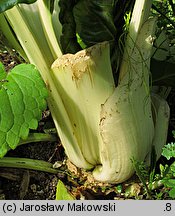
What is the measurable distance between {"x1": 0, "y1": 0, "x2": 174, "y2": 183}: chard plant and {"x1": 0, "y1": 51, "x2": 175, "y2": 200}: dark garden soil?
42 millimetres

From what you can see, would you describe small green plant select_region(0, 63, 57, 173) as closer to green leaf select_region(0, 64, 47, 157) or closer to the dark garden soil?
green leaf select_region(0, 64, 47, 157)

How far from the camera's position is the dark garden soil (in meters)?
1.08

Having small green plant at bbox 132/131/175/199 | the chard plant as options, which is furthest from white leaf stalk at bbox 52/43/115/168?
small green plant at bbox 132/131/175/199

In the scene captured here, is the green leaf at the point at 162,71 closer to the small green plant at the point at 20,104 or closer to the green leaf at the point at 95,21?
the green leaf at the point at 95,21

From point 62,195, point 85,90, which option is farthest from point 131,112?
point 62,195

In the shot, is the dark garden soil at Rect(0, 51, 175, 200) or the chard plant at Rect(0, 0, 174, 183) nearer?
the chard plant at Rect(0, 0, 174, 183)

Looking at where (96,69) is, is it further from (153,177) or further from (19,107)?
(153,177)

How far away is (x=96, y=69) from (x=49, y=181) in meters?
0.35

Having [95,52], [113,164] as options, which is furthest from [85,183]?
[95,52]

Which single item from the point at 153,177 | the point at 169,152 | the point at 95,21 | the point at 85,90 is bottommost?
the point at 153,177

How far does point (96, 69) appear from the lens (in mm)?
939

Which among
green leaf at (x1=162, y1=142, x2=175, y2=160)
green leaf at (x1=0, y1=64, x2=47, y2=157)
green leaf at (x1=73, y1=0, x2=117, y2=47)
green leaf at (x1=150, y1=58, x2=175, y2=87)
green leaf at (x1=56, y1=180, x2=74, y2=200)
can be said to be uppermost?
green leaf at (x1=73, y1=0, x2=117, y2=47)

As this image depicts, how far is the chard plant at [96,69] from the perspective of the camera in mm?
941
